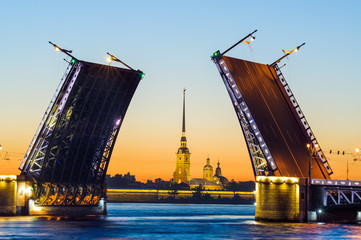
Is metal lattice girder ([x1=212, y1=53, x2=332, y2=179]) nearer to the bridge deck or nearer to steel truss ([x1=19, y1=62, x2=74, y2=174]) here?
the bridge deck

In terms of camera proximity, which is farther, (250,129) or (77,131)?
(77,131)

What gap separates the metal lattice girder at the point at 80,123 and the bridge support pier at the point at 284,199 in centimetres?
1724

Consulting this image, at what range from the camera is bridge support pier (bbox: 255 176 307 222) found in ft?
197

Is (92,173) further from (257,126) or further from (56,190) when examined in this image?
(257,126)

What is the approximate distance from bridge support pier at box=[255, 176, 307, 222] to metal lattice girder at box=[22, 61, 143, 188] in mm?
17239

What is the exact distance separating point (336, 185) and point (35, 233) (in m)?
30.4

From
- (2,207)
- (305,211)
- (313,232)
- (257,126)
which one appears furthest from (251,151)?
(2,207)

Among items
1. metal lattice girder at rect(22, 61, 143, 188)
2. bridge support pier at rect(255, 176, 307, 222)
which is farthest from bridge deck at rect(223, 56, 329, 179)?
metal lattice girder at rect(22, 61, 143, 188)

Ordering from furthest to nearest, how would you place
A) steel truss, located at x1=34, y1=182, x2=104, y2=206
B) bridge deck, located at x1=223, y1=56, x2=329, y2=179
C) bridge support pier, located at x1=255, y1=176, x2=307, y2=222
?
steel truss, located at x1=34, y1=182, x2=104, y2=206
bridge deck, located at x1=223, y1=56, x2=329, y2=179
bridge support pier, located at x1=255, y1=176, x2=307, y2=222

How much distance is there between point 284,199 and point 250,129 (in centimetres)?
767

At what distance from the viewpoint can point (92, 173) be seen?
71.8 meters

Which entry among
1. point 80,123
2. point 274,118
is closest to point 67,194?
point 80,123

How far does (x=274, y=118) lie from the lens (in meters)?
64.7

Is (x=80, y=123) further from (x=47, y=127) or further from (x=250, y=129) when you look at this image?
(x=250, y=129)
